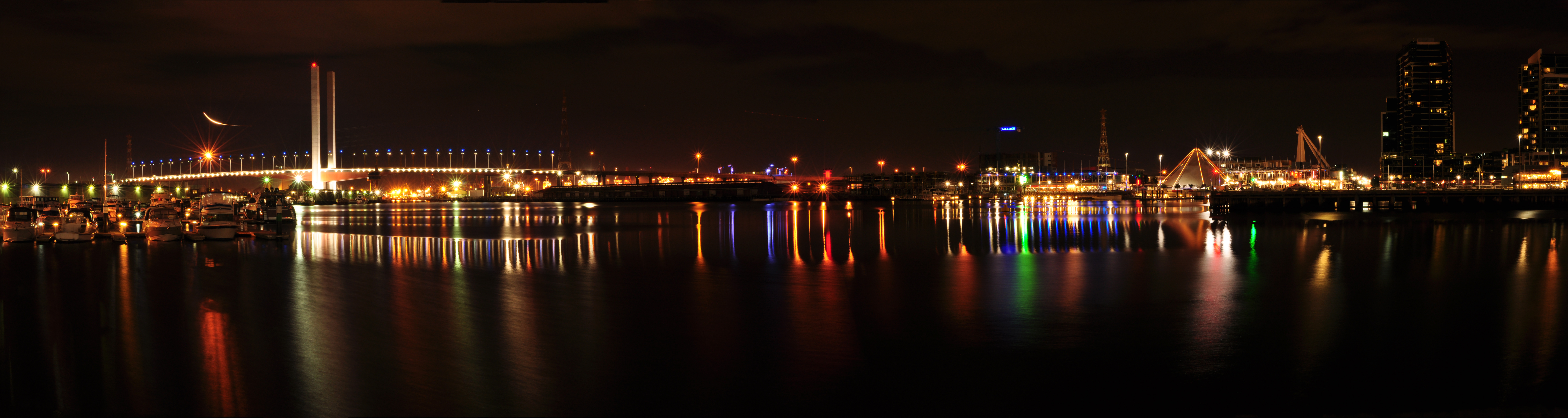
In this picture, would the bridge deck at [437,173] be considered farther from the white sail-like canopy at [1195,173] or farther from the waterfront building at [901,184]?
the white sail-like canopy at [1195,173]

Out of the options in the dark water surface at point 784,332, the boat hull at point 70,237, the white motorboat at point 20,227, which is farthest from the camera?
the boat hull at point 70,237

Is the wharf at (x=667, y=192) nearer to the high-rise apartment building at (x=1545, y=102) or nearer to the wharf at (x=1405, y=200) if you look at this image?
the wharf at (x=1405, y=200)

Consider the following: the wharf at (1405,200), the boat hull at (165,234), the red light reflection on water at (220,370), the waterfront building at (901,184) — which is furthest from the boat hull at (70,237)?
the waterfront building at (901,184)

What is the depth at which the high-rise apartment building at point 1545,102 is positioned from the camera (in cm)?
13150

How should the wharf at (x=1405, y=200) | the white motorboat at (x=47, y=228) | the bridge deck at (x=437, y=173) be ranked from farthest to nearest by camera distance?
the bridge deck at (x=437, y=173)
the wharf at (x=1405, y=200)
the white motorboat at (x=47, y=228)

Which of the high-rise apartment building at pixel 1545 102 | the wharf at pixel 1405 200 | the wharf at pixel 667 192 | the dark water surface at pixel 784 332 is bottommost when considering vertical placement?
the dark water surface at pixel 784 332

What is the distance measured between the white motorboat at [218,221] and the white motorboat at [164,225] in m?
0.56

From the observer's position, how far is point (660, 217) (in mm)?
50000

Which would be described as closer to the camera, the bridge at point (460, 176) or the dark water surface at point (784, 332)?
the dark water surface at point (784, 332)

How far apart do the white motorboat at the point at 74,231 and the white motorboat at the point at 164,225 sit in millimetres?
1478

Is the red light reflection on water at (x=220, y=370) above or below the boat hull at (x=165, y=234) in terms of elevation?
below

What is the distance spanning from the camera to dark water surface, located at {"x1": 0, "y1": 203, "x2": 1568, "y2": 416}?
22.7 feet

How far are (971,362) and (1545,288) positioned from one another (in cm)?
1165

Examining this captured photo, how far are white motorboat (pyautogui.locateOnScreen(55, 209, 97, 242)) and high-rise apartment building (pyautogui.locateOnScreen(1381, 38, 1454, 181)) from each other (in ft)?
635
